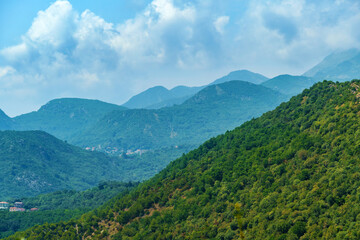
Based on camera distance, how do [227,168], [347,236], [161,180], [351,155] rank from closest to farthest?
[347,236] → [351,155] → [227,168] → [161,180]

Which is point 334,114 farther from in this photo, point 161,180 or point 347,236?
point 161,180

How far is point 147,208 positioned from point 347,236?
75281 millimetres

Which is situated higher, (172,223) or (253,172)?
(253,172)

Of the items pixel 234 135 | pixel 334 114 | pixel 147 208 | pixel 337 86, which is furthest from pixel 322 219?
pixel 234 135

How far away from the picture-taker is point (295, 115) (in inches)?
4995

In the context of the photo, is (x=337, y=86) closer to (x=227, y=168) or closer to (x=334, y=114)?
(x=334, y=114)

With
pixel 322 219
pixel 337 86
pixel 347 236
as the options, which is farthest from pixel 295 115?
pixel 347 236

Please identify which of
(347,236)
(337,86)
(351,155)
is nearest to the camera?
(347,236)

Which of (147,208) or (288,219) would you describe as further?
(147,208)

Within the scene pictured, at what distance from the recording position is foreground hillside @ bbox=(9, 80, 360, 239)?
215ft

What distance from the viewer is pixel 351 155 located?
76.6 meters

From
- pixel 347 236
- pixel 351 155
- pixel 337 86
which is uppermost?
pixel 337 86

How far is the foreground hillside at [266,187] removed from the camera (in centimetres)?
6562

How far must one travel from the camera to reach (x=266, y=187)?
88.0 metres
